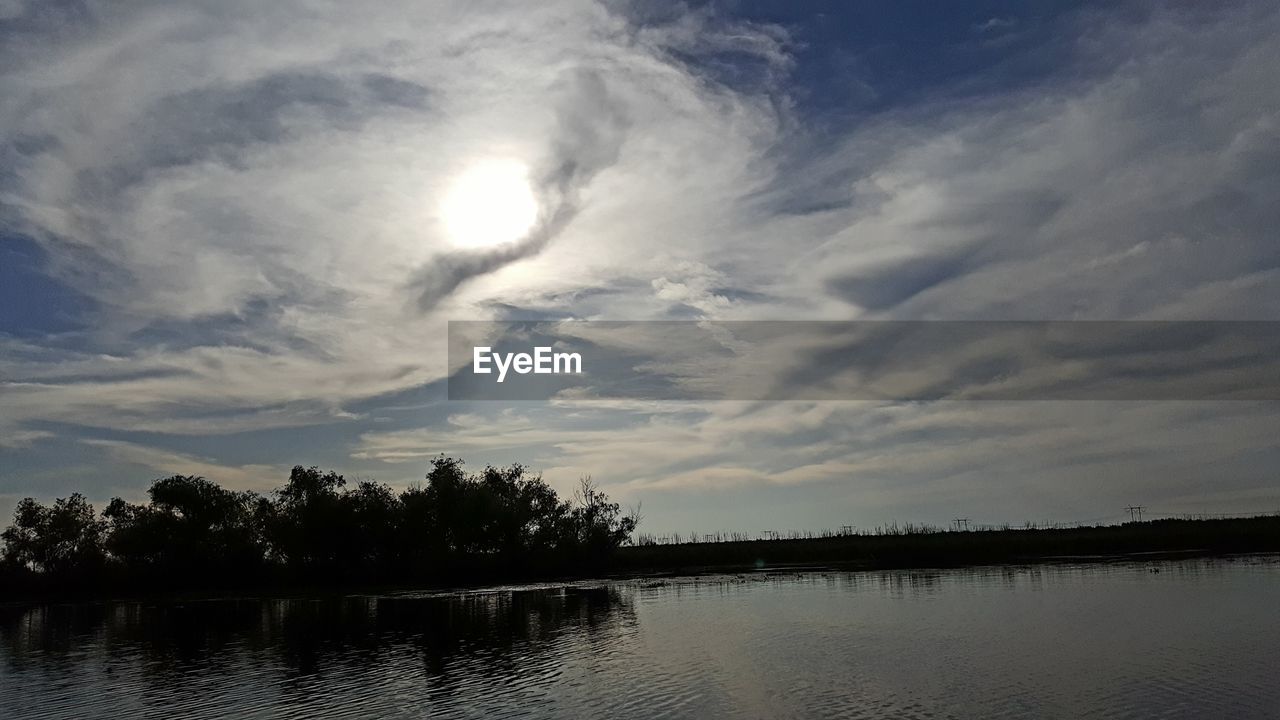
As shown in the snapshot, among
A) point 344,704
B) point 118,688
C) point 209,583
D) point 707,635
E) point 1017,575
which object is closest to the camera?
point 344,704

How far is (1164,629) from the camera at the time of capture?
46594 mm

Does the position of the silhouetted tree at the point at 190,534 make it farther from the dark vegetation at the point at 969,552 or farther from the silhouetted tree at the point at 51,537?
the dark vegetation at the point at 969,552

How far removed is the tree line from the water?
43.9 m

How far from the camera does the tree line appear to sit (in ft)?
409

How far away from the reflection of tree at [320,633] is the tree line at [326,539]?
26.3 meters

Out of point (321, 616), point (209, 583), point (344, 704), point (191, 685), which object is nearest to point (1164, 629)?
point (344, 704)

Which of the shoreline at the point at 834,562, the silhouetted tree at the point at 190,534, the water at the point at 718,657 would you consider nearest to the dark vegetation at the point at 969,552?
the shoreline at the point at 834,562

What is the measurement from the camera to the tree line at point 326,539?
12469 centimetres

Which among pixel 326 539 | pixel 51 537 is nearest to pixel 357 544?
pixel 326 539

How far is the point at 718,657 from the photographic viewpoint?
4331 centimetres

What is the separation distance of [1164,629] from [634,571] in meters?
92.0

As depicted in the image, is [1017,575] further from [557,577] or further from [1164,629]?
[557,577]

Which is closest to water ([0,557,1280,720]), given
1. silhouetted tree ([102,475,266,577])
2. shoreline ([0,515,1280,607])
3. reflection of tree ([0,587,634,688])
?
reflection of tree ([0,587,634,688])

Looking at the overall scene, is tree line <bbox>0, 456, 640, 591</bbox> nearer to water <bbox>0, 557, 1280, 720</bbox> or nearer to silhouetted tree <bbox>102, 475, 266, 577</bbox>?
silhouetted tree <bbox>102, 475, 266, 577</bbox>
